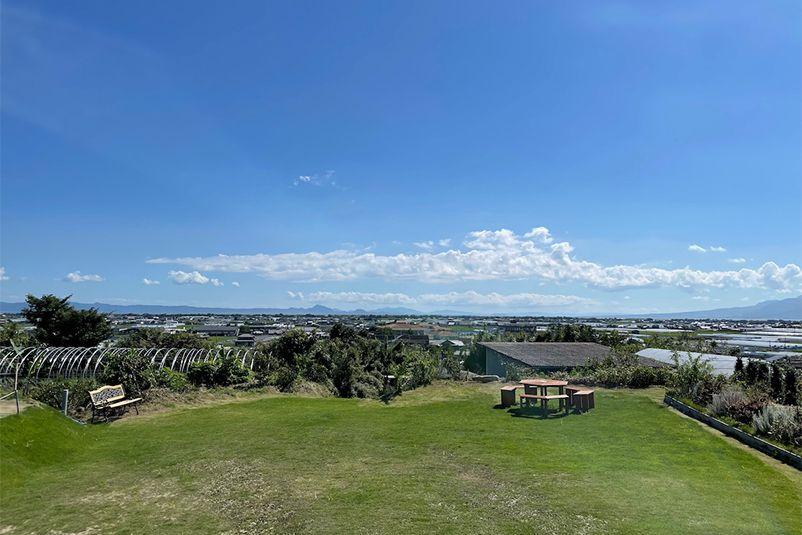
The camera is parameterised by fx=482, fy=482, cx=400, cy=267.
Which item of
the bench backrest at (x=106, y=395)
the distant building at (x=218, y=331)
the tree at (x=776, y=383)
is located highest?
the tree at (x=776, y=383)

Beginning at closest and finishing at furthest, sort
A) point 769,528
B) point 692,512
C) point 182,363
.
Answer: point 769,528, point 692,512, point 182,363

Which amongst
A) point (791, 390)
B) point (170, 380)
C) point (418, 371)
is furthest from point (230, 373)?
point (791, 390)

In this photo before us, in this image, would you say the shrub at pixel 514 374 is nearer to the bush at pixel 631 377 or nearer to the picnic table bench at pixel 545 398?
the bush at pixel 631 377

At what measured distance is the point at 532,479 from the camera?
8031 millimetres

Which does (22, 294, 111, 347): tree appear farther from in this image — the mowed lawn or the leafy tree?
the leafy tree

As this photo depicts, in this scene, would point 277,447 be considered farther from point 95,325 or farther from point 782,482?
point 95,325

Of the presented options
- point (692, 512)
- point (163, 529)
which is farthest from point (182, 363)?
point (692, 512)

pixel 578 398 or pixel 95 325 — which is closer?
pixel 578 398

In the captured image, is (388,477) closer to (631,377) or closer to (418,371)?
(418,371)

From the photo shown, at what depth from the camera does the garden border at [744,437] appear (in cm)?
914

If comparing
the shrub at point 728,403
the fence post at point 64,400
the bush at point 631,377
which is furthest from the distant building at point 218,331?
the shrub at point 728,403

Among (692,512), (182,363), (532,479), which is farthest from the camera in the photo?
(182,363)

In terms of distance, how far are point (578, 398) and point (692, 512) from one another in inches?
329

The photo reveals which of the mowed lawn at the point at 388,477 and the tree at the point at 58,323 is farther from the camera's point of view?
the tree at the point at 58,323
